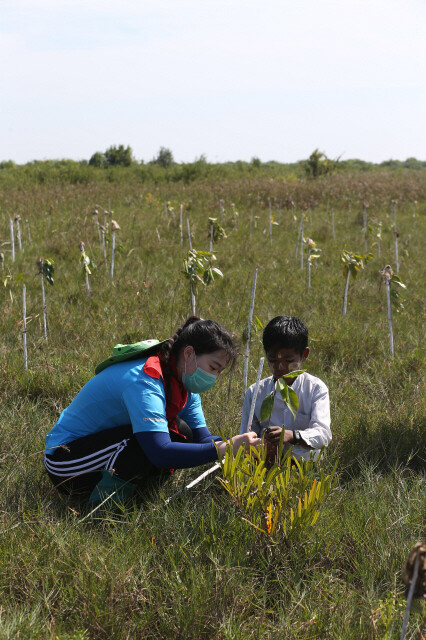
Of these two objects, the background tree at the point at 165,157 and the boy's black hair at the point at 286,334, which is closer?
the boy's black hair at the point at 286,334

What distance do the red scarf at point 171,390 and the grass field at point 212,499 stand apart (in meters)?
0.31

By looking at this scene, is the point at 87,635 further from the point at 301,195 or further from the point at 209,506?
the point at 301,195

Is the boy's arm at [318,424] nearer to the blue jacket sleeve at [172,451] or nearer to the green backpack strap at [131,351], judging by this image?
the blue jacket sleeve at [172,451]

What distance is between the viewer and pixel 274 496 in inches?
81.3

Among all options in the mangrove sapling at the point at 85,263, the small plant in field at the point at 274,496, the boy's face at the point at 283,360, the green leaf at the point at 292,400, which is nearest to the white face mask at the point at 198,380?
the boy's face at the point at 283,360

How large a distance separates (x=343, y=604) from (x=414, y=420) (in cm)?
152

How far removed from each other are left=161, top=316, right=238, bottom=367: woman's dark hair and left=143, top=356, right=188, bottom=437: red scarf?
0.07 m

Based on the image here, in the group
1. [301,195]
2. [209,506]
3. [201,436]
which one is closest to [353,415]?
[201,436]

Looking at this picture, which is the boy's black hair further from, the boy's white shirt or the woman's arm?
the woman's arm

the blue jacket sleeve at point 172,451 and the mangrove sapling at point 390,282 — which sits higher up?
the mangrove sapling at point 390,282

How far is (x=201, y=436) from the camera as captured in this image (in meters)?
2.74

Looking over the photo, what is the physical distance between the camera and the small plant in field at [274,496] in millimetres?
2027

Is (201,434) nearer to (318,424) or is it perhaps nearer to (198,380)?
(198,380)

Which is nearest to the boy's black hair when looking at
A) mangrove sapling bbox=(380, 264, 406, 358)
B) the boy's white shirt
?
the boy's white shirt
